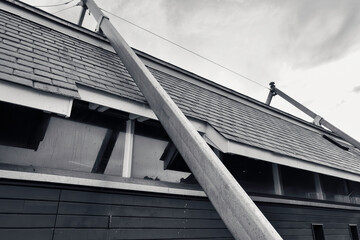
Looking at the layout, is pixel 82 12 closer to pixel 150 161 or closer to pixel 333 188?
pixel 150 161

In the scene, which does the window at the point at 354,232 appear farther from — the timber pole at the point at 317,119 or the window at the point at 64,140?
the window at the point at 64,140

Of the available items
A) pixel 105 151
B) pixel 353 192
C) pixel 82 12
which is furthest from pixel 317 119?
pixel 105 151

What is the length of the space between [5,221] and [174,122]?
5.91ft

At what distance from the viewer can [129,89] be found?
349 cm

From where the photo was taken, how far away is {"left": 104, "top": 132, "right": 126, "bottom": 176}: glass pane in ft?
10.4

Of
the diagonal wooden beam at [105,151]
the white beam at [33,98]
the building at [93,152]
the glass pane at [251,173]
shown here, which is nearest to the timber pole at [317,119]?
the building at [93,152]

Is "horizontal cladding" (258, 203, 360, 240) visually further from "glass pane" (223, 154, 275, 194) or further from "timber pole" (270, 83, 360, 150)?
"timber pole" (270, 83, 360, 150)

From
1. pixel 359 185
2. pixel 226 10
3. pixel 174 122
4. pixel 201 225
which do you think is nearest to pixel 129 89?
pixel 174 122

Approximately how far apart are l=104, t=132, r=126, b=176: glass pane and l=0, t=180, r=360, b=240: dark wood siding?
0.29m

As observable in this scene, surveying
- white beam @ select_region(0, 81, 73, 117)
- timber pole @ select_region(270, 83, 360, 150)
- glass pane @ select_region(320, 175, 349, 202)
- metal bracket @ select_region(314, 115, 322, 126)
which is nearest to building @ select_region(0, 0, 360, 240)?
white beam @ select_region(0, 81, 73, 117)

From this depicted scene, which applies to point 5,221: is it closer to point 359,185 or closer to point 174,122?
point 174,122

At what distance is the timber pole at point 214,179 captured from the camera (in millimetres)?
1114

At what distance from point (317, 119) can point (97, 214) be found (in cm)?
1057

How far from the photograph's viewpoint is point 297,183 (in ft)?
18.2
